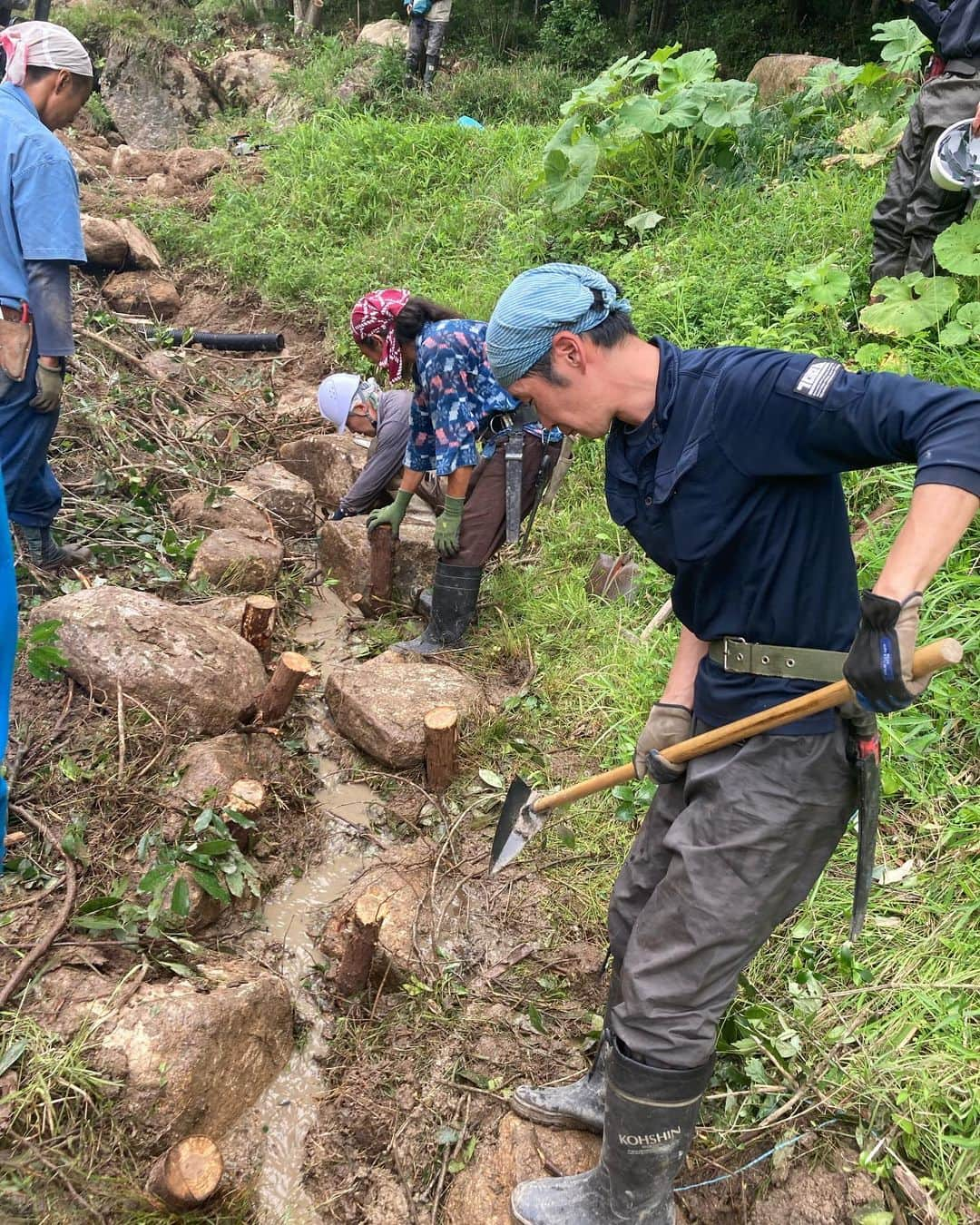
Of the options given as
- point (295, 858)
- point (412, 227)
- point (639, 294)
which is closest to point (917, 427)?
point (295, 858)

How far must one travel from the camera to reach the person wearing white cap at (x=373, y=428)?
17.4 feet

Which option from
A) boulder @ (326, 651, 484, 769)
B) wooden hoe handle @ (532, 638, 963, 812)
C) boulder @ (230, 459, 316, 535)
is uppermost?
wooden hoe handle @ (532, 638, 963, 812)

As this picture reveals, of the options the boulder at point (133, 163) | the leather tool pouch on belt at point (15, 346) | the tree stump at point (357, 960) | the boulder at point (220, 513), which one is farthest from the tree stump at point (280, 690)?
the boulder at point (133, 163)

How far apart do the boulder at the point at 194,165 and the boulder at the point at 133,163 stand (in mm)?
227

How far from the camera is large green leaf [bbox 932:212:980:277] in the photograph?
3.97m

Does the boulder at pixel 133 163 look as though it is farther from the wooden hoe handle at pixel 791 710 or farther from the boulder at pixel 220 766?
the wooden hoe handle at pixel 791 710

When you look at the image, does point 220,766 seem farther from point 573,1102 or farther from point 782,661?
point 782,661

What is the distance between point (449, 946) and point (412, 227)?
6741 mm

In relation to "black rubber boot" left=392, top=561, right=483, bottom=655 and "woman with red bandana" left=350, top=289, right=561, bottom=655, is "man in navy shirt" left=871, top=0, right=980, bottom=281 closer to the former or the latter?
"woman with red bandana" left=350, top=289, right=561, bottom=655

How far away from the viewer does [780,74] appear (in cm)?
855

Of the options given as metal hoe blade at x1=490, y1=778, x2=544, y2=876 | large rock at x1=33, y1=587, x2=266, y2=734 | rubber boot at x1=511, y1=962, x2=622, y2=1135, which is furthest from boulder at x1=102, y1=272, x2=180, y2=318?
rubber boot at x1=511, y1=962, x2=622, y2=1135

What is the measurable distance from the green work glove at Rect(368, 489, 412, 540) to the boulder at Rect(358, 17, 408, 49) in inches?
400

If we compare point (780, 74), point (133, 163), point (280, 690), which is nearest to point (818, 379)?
point (280, 690)

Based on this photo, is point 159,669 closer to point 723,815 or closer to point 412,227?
point 723,815
